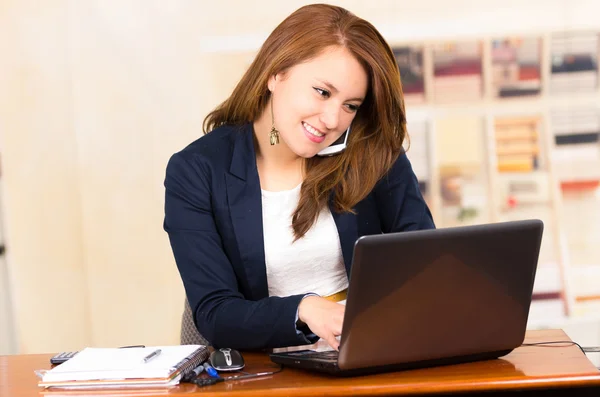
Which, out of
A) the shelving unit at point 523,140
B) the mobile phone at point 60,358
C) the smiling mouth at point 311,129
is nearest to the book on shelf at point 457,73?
the shelving unit at point 523,140

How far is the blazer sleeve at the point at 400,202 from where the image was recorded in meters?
2.26

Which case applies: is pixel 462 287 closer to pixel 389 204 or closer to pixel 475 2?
pixel 389 204

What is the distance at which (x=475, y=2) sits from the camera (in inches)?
160

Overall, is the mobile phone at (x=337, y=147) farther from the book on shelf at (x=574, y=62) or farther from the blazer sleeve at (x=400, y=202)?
the book on shelf at (x=574, y=62)

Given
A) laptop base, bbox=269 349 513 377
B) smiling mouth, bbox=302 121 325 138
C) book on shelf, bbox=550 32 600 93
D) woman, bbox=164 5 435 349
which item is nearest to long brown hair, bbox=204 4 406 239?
woman, bbox=164 5 435 349

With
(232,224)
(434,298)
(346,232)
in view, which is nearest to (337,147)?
(346,232)

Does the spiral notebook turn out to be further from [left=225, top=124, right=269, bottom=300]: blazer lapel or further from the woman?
[left=225, top=124, right=269, bottom=300]: blazer lapel

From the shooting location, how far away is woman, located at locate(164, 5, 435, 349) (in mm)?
2020

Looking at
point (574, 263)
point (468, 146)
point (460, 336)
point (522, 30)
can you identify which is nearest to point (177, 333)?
point (468, 146)

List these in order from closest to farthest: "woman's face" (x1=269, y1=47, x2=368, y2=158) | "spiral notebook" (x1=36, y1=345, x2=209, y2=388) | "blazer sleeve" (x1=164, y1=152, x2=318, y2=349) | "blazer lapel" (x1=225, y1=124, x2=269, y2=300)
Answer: "spiral notebook" (x1=36, y1=345, x2=209, y2=388)
"blazer sleeve" (x1=164, y1=152, x2=318, y2=349)
"woman's face" (x1=269, y1=47, x2=368, y2=158)
"blazer lapel" (x1=225, y1=124, x2=269, y2=300)

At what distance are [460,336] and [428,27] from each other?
2772 millimetres

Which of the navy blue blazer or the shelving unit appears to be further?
the shelving unit

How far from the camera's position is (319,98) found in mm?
2027

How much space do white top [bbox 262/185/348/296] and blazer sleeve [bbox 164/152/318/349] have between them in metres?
0.15
